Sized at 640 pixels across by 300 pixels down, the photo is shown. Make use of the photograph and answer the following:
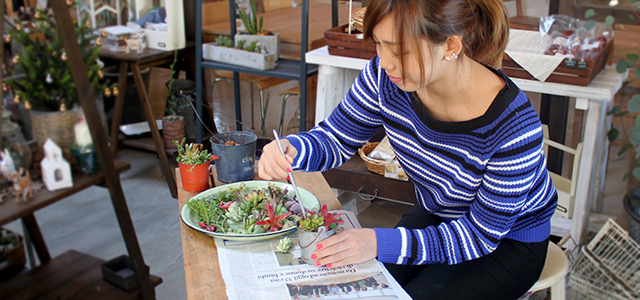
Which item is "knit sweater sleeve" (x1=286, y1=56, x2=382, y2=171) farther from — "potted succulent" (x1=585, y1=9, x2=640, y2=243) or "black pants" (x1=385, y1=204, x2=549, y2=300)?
"potted succulent" (x1=585, y1=9, x2=640, y2=243)

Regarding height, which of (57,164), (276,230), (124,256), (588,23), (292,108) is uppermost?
(588,23)

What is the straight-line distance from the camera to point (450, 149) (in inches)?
50.2

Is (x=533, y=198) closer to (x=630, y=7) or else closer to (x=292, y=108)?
(x=630, y=7)

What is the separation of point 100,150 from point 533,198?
3.12ft

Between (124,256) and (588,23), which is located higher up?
(588,23)

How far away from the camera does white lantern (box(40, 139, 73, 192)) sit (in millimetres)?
1024

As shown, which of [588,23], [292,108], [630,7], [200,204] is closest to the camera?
[200,204]

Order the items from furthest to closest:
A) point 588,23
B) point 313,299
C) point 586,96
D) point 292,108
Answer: point 292,108
point 588,23
point 586,96
point 313,299

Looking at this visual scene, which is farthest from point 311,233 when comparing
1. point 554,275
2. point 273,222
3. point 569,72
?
point 569,72

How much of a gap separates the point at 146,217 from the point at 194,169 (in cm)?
55

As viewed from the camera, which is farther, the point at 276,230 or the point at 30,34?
the point at 276,230

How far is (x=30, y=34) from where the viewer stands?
984 millimetres

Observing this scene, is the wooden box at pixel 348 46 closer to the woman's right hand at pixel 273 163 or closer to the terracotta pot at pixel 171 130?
the terracotta pot at pixel 171 130

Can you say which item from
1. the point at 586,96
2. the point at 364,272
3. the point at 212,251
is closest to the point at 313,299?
the point at 364,272
